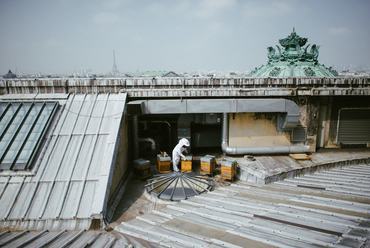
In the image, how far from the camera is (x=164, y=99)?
14.3 metres

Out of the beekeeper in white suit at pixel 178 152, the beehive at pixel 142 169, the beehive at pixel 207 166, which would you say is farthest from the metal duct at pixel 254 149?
the beehive at pixel 142 169

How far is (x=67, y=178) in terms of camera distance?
917 cm

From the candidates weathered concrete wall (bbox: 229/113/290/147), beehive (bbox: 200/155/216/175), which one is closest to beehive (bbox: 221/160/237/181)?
beehive (bbox: 200/155/216/175)

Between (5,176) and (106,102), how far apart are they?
541cm

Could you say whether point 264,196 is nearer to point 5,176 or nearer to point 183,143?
point 183,143

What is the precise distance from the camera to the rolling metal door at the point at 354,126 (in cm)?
1576

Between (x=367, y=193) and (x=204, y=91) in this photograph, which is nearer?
(x=367, y=193)

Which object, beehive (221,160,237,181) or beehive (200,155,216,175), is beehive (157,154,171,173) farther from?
beehive (221,160,237,181)

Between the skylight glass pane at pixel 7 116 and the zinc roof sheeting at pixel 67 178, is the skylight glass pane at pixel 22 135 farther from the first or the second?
the zinc roof sheeting at pixel 67 178

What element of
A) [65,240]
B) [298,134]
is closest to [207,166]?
[298,134]

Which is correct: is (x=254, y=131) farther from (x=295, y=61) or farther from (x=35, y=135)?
(x=35, y=135)

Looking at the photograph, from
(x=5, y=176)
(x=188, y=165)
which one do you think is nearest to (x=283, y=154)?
(x=188, y=165)

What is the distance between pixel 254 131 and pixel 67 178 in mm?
10712

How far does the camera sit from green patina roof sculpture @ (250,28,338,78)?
1995 centimetres
